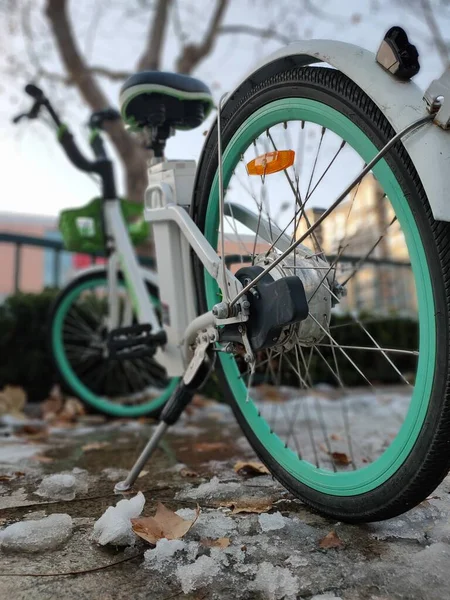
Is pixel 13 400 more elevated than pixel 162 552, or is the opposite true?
pixel 13 400

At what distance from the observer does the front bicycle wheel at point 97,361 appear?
262cm

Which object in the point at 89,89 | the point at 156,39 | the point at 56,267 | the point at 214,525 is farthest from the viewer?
the point at 156,39

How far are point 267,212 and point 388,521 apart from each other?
79 cm

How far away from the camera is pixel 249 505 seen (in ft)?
4.04

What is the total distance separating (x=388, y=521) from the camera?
114 centimetres

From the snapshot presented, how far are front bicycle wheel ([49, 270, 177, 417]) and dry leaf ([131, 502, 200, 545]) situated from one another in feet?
4.56

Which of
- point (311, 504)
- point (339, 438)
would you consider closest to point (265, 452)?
point (311, 504)

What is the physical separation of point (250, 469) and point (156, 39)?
725cm

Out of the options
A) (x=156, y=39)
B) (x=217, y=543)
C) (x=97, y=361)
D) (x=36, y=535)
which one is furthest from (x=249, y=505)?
(x=156, y=39)

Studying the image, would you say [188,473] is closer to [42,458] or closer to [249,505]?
[249,505]

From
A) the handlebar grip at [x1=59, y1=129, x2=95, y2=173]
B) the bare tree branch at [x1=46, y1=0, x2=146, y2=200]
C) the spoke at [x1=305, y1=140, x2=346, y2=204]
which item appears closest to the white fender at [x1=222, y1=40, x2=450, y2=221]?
the spoke at [x1=305, y1=140, x2=346, y2=204]

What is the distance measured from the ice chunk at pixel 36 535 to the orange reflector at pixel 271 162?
0.92 meters

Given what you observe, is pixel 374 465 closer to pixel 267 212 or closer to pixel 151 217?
pixel 267 212

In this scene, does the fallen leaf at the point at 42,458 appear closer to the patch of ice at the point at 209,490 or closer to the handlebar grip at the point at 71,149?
the patch of ice at the point at 209,490
